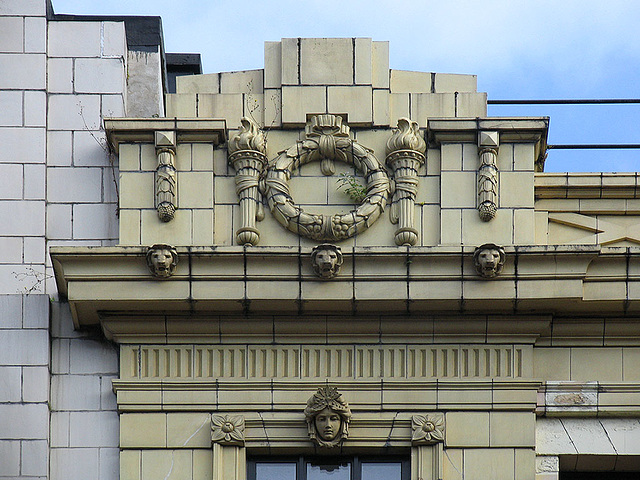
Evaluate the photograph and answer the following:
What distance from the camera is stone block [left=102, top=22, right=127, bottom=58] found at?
22.2 meters

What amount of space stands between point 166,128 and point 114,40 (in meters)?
1.79

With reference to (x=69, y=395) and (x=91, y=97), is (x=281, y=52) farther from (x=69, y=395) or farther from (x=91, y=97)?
(x=69, y=395)

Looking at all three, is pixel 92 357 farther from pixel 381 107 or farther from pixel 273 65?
pixel 381 107

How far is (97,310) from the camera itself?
20531mm

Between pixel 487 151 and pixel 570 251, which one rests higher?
pixel 487 151

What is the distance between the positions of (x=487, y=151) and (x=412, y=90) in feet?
4.61

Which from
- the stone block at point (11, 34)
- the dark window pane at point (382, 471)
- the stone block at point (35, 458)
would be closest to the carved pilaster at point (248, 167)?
the dark window pane at point (382, 471)

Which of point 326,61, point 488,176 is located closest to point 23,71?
point 326,61

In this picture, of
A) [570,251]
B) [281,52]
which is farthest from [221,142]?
[570,251]

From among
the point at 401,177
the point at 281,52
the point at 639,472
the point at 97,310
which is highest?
the point at 281,52

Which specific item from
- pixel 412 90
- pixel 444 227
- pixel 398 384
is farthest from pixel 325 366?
pixel 412 90

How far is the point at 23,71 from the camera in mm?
21984

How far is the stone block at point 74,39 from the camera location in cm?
2214

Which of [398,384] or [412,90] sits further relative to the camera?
[412,90]
